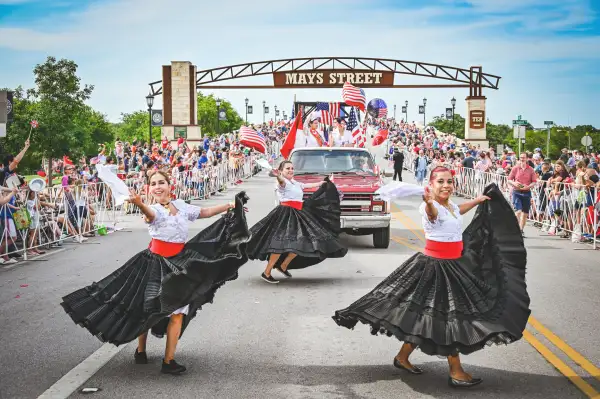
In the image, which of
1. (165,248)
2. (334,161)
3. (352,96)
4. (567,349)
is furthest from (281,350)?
(352,96)

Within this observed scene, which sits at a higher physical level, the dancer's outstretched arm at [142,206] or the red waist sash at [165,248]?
the dancer's outstretched arm at [142,206]

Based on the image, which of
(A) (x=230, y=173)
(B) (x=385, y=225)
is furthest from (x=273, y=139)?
(B) (x=385, y=225)

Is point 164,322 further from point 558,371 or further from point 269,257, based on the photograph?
point 269,257

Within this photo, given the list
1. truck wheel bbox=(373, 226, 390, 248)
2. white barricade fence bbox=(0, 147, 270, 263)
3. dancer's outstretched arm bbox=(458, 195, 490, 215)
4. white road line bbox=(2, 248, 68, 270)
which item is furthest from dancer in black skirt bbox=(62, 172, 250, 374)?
truck wheel bbox=(373, 226, 390, 248)

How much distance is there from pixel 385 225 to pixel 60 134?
19.7 metres

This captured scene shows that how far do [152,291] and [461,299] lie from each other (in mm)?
2389

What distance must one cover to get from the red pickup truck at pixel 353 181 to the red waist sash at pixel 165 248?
7.76 metres

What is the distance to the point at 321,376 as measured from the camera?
6035 millimetres

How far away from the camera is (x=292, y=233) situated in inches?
413

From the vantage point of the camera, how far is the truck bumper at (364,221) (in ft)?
46.4

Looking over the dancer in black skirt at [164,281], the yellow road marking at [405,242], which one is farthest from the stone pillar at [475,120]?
the dancer in black skirt at [164,281]

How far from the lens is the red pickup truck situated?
46.5ft

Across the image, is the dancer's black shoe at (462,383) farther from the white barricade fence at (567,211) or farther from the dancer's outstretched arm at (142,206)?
the white barricade fence at (567,211)

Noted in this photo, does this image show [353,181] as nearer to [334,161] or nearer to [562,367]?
[334,161]
